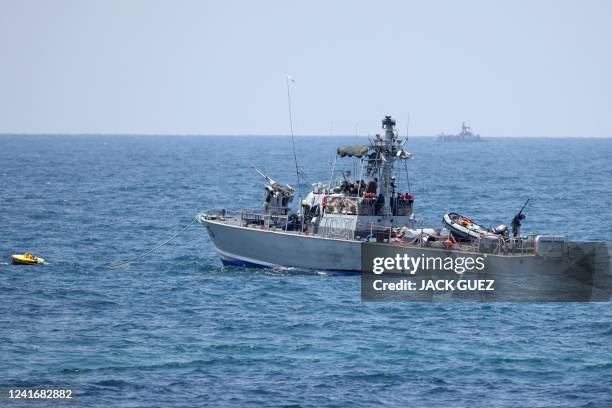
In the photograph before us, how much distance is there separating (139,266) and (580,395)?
36.4 metres

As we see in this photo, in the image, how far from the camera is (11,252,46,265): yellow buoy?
6662 centimetres

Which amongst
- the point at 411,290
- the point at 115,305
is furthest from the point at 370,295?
the point at 115,305

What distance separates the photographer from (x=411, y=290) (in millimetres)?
60094

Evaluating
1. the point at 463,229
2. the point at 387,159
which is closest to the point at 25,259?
the point at 387,159

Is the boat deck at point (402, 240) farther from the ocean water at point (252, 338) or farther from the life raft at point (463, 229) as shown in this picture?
the ocean water at point (252, 338)

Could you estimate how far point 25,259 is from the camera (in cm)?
6688

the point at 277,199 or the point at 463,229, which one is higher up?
the point at 277,199

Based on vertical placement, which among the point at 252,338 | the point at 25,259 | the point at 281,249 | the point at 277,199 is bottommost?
the point at 252,338

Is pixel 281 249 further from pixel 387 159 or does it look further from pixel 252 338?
pixel 252 338

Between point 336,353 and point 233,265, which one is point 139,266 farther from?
point 336,353

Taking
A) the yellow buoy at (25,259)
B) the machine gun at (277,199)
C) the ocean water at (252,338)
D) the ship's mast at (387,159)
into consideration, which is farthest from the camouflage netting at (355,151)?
the yellow buoy at (25,259)

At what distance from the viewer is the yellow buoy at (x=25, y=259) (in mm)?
66625

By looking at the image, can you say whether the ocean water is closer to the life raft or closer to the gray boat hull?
the gray boat hull

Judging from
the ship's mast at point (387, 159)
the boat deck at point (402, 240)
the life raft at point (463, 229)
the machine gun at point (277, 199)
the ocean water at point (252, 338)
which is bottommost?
the ocean water at point (252, 338)
